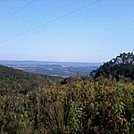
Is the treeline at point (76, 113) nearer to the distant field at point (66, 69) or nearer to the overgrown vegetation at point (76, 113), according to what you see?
the overgrown vegetation at point (76, 113)

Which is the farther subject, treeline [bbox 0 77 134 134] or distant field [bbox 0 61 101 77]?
distant field [bbox 0 61 101 77]

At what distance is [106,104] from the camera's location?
5895 millimetres

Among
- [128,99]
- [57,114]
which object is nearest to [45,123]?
[57,114]

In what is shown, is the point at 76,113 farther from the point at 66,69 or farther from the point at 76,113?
the point at 66,69

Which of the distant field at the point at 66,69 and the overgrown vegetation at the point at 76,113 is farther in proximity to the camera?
the distant field at the point at 66,69

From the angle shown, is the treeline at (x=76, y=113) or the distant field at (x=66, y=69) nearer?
the treeline at (x=76, y=113)

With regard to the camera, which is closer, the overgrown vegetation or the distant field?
the overgrown vegetation

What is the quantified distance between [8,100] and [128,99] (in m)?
3.78

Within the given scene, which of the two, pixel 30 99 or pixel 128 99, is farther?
pixel 30 99

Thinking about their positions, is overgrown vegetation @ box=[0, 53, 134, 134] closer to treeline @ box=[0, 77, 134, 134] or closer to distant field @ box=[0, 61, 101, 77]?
treeline @ box=[0, 77, 134, 134]

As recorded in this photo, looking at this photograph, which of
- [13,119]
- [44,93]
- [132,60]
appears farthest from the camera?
[132,60]

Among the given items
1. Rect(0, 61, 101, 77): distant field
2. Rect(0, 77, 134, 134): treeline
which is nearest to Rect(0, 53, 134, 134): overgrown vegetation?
Rect(0, 77, 134, 134): treeline

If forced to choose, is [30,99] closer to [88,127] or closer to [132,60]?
[88,127]

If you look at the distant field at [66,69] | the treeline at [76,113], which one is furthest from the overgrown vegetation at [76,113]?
the distant field at [66,69]
